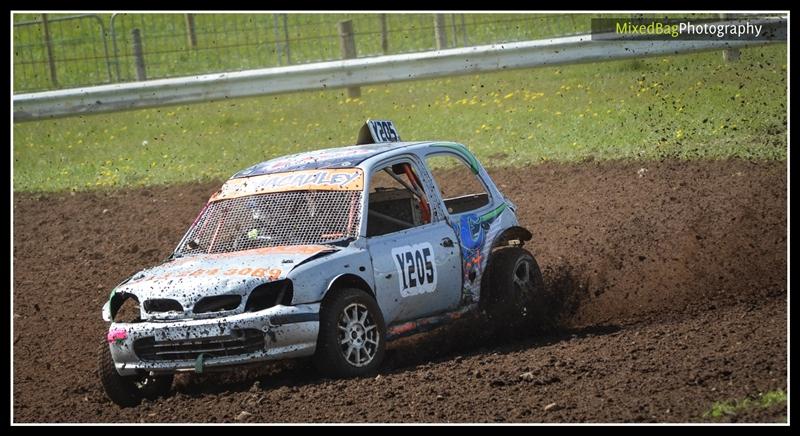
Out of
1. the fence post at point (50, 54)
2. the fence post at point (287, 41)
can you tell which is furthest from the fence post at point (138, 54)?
the fence post at point (287, 41)

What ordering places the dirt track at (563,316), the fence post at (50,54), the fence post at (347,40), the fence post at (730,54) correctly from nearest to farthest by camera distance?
1. the dirt track at (563,316)
2. the fence post at (730,54)
3. the fence post at (347,40)
4. the fence post at (50,54)

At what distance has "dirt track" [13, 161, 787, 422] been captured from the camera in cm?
698

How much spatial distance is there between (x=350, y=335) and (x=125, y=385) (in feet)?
5.31

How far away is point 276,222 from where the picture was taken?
877 centimetres

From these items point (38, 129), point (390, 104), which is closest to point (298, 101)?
point (390, 104)

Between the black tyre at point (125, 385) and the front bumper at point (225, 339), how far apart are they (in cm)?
36

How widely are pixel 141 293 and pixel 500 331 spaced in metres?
2.79

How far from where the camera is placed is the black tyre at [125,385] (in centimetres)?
827

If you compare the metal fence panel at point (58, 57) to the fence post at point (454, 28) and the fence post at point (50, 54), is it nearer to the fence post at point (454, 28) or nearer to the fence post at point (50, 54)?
the fence post at point (50, 54)

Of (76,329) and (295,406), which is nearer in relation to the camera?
(295,406)

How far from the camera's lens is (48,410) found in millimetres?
8086

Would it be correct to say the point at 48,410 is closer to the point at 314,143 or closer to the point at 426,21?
the point at 314,143

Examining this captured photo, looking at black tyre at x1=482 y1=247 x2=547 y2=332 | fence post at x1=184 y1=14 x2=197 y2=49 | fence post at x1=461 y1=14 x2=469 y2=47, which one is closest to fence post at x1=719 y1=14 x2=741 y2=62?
fence post at x1=461 y1=14 x2=469 y2=47

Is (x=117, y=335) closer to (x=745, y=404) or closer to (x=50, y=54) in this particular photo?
(x=745, y=404)
